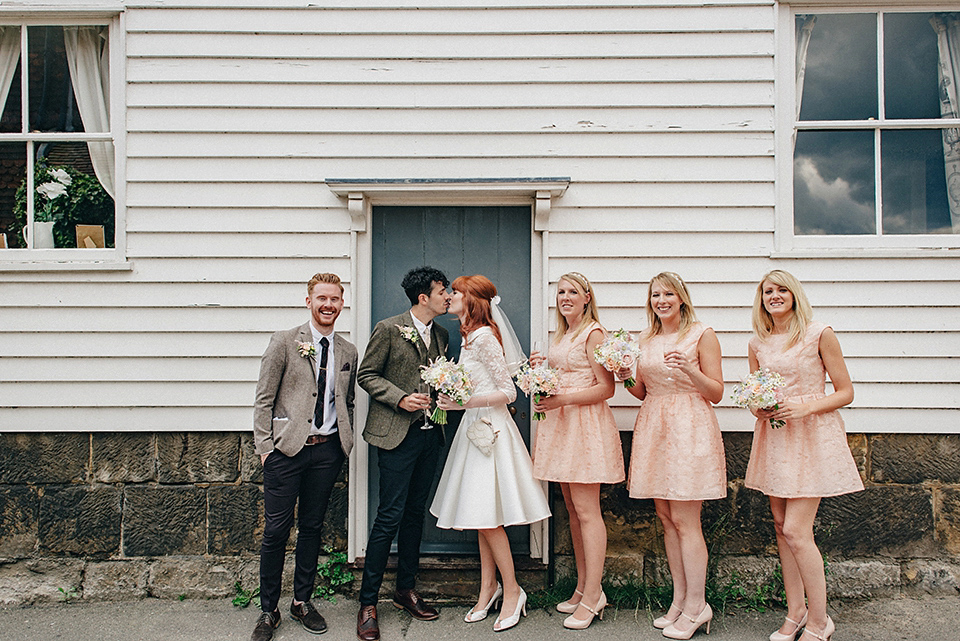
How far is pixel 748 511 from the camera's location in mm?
4547

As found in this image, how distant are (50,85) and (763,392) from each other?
523cm

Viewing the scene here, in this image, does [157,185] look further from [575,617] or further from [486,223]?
[575,617]

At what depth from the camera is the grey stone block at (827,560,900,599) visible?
445 cm

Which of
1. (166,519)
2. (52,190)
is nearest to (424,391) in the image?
(166,519)

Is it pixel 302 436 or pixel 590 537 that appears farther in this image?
pixel 590 537

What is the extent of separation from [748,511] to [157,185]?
4.69m

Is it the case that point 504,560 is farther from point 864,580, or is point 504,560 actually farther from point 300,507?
point 864,580

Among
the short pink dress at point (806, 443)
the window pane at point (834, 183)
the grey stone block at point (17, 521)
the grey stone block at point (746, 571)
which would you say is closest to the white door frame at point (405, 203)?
the grey stone block at point (746, 571)

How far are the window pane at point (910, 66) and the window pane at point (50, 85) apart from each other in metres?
5.82

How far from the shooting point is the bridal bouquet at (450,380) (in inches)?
150

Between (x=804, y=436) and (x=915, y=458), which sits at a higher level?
(x=804, y=436)

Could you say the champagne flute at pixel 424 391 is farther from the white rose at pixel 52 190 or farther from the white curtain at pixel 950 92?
the white curtain at pixel 950 92

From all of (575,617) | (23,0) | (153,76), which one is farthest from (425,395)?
(23,0)

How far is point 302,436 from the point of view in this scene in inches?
153
